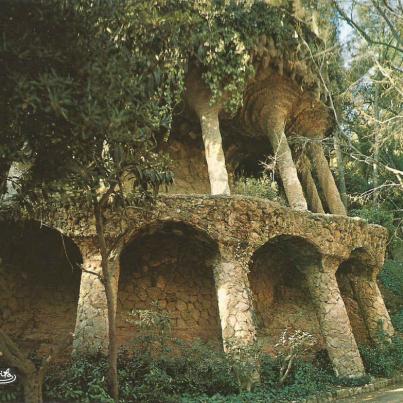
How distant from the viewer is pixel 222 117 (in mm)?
11383

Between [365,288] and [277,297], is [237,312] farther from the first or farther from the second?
[365,288]

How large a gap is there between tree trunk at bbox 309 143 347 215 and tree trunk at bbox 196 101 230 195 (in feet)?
11.9

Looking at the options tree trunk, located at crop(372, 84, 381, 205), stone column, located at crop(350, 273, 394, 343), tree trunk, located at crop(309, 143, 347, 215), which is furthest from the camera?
tree trunk, located at crop(309, 143, 347, 215)

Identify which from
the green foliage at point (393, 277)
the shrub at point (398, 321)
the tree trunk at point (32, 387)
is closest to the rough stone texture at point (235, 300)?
the tree trunk at point (32, 387)

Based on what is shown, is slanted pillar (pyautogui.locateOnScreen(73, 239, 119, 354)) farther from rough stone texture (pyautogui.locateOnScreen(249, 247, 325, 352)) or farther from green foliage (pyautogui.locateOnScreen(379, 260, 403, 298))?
green foliage (pyautogui.locateOnScreen(379, 260, 403, 298))

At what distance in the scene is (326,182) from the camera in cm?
1254

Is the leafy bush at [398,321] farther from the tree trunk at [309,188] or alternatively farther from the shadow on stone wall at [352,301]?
the tree trunk at [309,188]

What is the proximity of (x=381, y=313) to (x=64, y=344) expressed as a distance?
26.4 ft

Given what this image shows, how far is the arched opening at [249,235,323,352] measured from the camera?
10.4 metres

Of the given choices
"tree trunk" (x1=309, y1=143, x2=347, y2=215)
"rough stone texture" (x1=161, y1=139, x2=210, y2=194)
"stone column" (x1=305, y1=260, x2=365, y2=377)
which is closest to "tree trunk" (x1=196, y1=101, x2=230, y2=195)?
"rough stone texture" (x1=161, y1=139, x2=210, y2=194)

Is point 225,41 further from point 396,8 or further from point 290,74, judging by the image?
point 396,8

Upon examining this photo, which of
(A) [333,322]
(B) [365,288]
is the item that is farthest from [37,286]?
(B) [365,288]

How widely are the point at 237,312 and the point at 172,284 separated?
2.77m

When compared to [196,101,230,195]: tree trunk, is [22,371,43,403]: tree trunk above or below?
below
